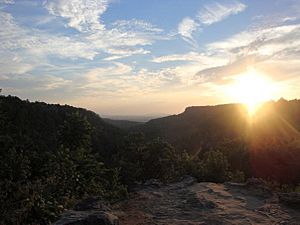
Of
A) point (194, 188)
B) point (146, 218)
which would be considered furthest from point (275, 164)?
point (146, 218)

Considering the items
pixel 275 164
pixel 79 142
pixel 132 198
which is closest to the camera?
pixel 132 198

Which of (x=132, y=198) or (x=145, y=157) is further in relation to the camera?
(x=145, y=157)

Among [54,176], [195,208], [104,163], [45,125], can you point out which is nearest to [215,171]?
[54,176]

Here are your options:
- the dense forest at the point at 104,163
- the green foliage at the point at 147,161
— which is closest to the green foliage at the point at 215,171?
→ the dense forest at the point at 104,163

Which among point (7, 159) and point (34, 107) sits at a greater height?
point (34, 107)

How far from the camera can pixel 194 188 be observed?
48.7 ft

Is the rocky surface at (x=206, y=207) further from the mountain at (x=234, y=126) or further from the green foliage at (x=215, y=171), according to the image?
the mountain at (x=234, y=126)

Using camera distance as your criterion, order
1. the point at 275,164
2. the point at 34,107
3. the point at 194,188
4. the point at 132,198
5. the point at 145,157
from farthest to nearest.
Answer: the point at 34,107 → the point at 145,157 → the point at 275,164 → the point at 194,188 → the point at 132,198

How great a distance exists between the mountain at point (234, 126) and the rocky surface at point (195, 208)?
121 ft

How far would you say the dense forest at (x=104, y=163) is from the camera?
39.4 ft

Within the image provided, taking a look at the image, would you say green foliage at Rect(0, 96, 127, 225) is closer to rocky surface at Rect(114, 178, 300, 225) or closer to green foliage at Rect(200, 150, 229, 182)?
rocky surface at Rect(114, 178, 300, 225)

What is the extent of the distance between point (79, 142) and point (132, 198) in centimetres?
1760

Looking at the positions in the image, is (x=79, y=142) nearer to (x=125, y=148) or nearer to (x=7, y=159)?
(x=7, y=159)

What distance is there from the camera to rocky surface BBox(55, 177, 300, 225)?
995 cm
